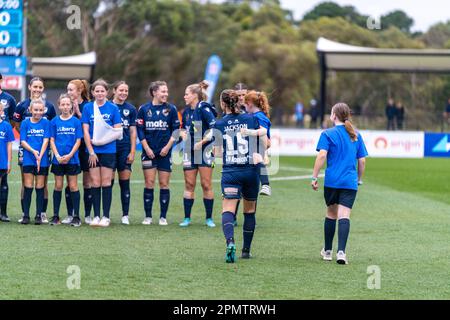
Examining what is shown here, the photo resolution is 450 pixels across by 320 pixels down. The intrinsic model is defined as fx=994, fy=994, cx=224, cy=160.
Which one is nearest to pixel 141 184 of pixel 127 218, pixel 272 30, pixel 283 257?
pixel 127 218

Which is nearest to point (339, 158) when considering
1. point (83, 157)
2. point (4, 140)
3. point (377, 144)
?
point (83, 157)

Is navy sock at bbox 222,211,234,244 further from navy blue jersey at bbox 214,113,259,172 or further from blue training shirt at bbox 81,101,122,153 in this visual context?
blue training shirt at bbox 81,101,122,153

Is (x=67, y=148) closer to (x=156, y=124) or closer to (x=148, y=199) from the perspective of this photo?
(x=156, y=124)

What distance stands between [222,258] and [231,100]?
1.75m

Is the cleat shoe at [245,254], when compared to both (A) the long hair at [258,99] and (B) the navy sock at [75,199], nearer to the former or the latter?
(A) the long hair at [258,99]

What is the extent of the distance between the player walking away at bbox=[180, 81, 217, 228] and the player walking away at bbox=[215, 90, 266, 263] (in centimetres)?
270

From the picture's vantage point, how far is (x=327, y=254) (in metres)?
11.1

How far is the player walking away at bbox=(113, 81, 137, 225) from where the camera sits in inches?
554

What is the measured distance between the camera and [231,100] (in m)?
10.8

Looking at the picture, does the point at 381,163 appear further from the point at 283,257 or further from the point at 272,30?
the point at 272,30

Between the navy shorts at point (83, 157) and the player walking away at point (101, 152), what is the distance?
43 cm

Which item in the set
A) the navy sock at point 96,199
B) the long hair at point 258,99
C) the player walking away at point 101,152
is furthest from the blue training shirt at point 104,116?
the long hair at point 258,99

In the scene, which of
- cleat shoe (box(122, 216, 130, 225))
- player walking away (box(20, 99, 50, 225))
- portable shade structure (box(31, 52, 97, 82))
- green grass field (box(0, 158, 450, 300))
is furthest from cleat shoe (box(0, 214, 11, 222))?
portable shade structure (box(31, 52, 97, 82))
